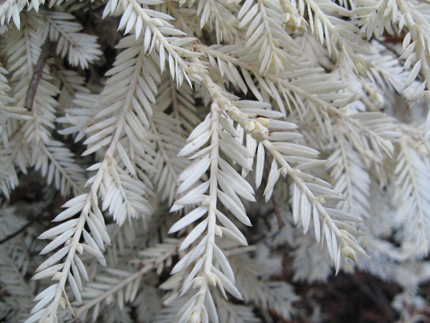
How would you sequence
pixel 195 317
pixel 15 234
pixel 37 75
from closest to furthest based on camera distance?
pixel 195 317
pixel 37 75
pixel 15 234

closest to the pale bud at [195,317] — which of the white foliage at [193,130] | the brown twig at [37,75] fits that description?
the white foliage at [193,130]

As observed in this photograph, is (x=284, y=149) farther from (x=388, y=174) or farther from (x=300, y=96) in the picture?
(x=388, y=174)

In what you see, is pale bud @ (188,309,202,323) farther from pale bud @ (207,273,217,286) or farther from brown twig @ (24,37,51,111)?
brown twig @ (24,37,51,111)

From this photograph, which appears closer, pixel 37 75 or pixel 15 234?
pixel 37 75

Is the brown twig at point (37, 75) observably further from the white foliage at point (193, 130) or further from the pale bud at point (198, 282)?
the pale bud at point (198, 282)

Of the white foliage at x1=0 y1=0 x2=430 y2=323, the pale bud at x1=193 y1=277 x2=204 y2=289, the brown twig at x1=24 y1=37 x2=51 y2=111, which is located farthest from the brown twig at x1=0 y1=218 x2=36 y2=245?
the pale bud at x1=193 y1=277 x2=204 y2=289

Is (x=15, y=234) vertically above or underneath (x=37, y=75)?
underneath

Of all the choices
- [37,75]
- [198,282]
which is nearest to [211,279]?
[198,282]

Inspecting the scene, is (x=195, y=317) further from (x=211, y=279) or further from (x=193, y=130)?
(x=193, y=130)
